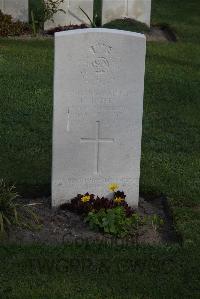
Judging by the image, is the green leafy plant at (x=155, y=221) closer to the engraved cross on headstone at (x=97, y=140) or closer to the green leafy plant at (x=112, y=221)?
the green leafy plant at (x=112, y=221)

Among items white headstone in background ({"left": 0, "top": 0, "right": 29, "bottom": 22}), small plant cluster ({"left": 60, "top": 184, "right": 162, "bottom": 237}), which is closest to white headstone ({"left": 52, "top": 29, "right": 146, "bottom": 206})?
small plant cluster ({"left": 60, "top": 184, "right": 162, "bottom": 237})

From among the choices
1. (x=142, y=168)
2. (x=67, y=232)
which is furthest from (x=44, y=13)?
(x=67, y=232)

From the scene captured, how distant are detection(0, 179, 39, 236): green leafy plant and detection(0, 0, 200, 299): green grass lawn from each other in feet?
0.96

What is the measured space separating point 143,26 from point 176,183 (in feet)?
23.1

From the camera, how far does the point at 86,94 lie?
652 centimetres

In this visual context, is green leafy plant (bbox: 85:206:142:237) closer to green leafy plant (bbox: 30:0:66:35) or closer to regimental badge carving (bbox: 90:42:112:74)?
regimental badge carving (bbox: 90:42:112:74)

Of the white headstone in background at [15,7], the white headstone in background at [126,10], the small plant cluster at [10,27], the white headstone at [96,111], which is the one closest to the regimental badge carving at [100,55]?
the white headstone at [96,111]

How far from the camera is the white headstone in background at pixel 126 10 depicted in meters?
14.1

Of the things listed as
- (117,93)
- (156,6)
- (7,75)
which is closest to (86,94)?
(117,93)

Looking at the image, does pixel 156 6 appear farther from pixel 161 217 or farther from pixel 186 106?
pixel 161 217

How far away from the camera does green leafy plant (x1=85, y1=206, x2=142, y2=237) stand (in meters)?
6.39

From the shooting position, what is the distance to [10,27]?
44.0 feet

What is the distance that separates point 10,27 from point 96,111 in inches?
281

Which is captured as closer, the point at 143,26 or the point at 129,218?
the point at 129,218
